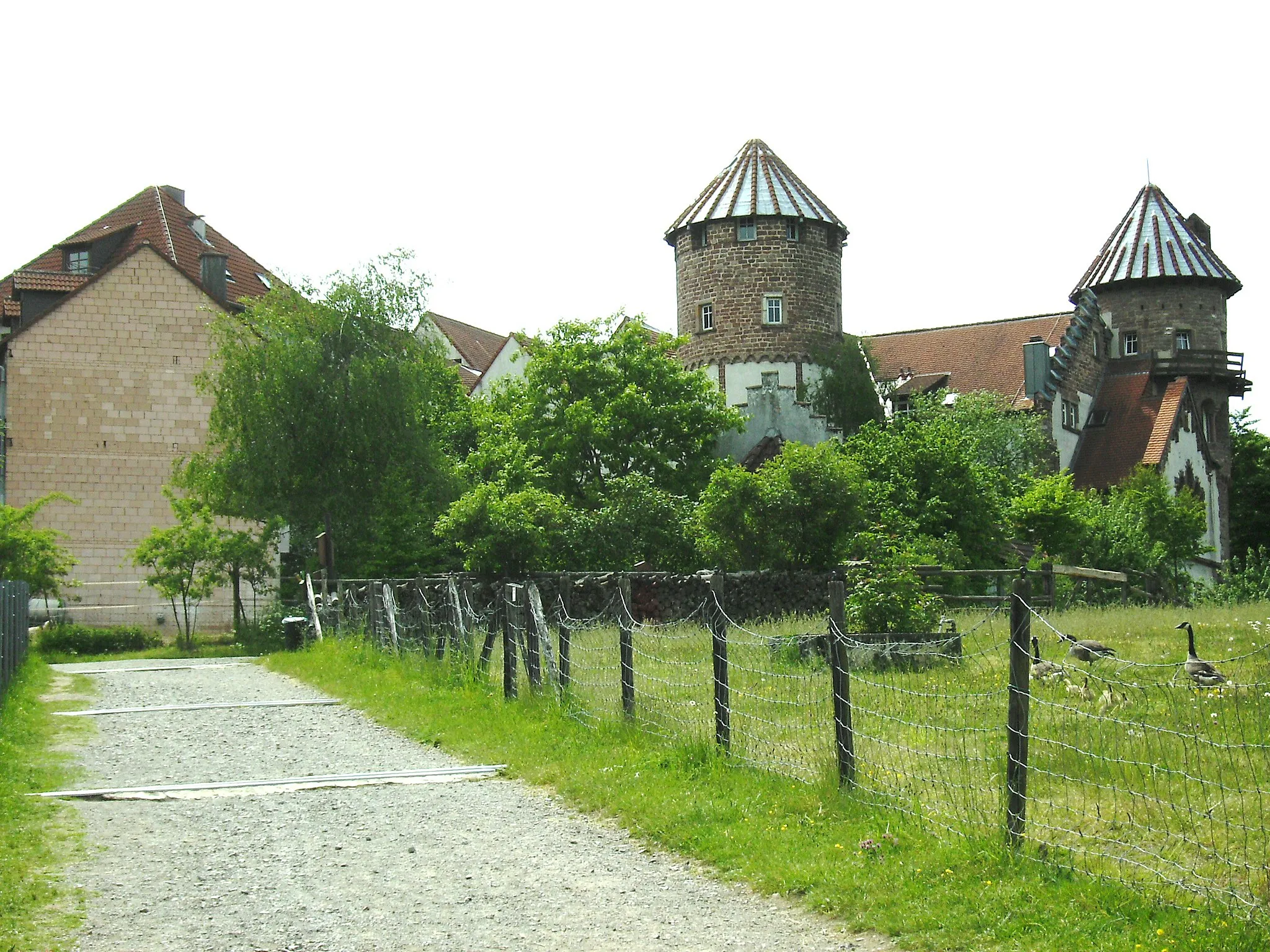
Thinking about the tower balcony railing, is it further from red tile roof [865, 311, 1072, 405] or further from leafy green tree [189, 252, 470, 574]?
leafy green tree [189, 252, 470, 574]

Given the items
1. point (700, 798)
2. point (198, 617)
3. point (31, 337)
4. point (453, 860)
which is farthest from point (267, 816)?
point (31, 337)

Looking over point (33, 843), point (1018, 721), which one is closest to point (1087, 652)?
point (1018, 721)

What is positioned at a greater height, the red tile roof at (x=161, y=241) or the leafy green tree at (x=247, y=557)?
the red tile roof at (x=161, y=241)

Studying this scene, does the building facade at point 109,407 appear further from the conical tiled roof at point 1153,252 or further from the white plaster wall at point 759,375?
the conical tiled roof at point 1153,252

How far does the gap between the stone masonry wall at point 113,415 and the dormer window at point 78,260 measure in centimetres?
550

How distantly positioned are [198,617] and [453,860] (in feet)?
113

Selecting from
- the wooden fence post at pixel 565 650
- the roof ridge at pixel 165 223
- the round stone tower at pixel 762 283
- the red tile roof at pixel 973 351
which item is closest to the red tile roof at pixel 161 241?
the roof ridge at pixel 165 223

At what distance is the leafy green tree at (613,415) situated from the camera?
40625mm

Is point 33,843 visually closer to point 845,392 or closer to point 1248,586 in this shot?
point 1248,586

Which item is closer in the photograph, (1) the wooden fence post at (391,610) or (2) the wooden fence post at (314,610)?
(1) the wooden fence post at (391,610)

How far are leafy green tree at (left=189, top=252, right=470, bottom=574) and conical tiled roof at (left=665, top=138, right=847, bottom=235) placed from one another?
15393 mm

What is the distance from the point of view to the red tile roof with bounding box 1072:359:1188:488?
183 feet

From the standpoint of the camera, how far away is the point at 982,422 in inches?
1983

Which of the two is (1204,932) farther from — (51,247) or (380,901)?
(51,247)
